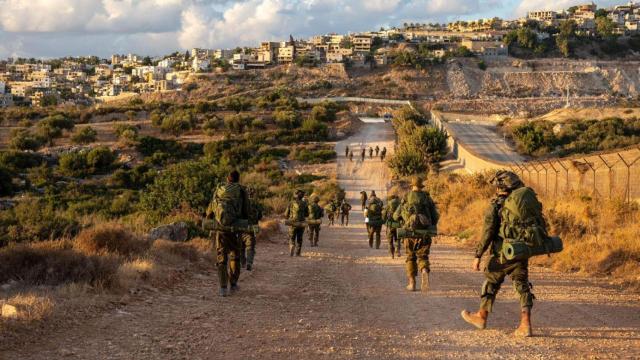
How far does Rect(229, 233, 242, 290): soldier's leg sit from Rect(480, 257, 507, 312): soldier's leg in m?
4.05

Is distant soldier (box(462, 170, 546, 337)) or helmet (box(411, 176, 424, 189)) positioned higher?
helmet (box(411, 176, 424, 189))

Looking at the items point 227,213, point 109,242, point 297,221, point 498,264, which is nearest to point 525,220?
point 498,264

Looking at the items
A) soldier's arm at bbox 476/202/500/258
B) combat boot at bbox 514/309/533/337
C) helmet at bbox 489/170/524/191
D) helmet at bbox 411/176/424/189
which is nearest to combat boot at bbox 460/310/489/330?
combat boot at bbox 514/309/533/337

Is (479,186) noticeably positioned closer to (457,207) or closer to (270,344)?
(457,207)

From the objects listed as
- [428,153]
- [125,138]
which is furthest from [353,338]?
[125,138]

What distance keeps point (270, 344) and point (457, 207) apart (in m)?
21.7

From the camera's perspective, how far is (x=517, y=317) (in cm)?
942

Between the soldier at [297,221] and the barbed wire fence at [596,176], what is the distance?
26.2 ft

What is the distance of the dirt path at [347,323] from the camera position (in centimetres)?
752

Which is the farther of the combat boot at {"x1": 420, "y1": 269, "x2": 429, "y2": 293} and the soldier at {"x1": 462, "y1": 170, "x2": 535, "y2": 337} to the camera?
the combat boot at {"x1": 420, "y1": 269, "x2": 429, "y2": 293}

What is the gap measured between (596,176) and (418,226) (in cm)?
1089

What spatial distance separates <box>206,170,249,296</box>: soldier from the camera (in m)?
10.6

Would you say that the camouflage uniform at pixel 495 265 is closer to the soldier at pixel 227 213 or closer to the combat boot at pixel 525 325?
the combat boot at pixel 525 325

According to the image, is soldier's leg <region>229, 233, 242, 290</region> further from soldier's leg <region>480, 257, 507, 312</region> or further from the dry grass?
the dry grass
